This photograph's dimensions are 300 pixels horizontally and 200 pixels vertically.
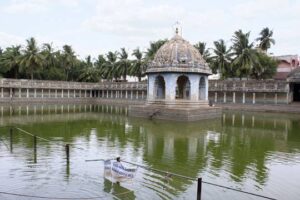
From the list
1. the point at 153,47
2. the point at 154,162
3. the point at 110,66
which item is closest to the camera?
the point at 154,162

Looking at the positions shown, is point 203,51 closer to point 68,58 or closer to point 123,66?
point 123,66

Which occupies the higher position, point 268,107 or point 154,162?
point 268,107

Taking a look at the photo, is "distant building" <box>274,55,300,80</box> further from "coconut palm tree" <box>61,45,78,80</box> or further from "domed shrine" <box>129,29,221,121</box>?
"coconut palm tree" <box>61,45,78,80</box>

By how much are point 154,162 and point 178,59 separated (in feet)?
77.8

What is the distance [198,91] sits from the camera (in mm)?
39594

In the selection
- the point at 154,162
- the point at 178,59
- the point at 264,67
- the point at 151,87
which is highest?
the point at 264,67

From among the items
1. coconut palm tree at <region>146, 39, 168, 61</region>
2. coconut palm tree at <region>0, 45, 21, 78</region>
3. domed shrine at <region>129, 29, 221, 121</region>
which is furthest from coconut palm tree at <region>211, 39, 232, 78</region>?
coconut palm tree at <region>0, 45, 21, 78</region>

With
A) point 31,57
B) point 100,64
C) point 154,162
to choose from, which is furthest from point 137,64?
point 154,162

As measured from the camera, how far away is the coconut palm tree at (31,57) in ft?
219

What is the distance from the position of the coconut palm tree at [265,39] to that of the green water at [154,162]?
45.8 m

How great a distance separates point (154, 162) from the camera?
15.3 metres

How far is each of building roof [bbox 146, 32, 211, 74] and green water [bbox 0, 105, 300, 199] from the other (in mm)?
12981

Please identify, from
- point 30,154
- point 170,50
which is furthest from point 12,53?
point 30,154

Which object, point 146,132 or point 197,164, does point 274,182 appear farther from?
point 146,132
